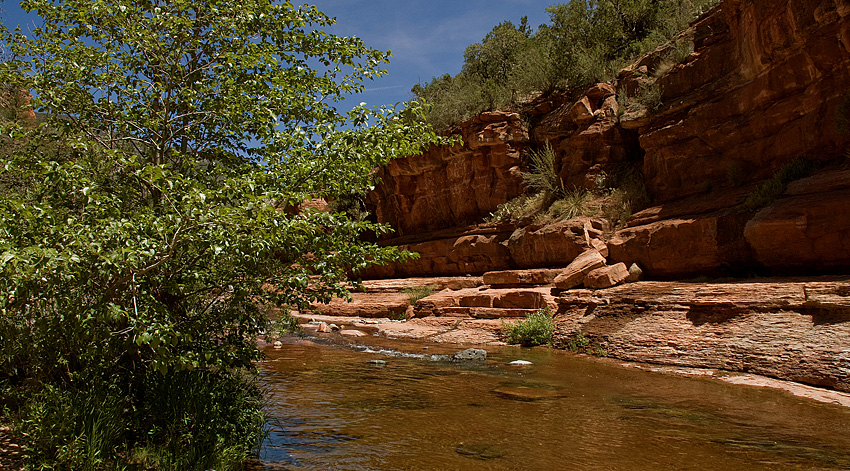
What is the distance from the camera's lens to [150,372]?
4.80 metres

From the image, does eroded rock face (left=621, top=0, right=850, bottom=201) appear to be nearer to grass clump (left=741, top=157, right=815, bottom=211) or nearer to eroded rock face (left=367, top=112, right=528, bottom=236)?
grass clump (left=741, top=157, right=815, bottom=211)

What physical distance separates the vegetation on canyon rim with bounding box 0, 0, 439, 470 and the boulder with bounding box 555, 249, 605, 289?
10.5 meters

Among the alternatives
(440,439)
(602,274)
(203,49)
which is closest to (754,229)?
(602,274)

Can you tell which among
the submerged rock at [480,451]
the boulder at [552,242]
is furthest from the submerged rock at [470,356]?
the boulder at [552,242]

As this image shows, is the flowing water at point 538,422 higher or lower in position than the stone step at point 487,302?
lower

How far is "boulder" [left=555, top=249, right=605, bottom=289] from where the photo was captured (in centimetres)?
1528

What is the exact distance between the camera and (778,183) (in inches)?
488

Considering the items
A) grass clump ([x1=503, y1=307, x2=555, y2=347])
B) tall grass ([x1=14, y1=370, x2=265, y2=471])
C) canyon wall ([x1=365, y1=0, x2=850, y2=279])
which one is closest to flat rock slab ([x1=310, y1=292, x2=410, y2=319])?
canyon wall ([x1=365, y1=0, x2=850, y2=279])

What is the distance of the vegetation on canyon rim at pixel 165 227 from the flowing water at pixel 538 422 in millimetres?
1213

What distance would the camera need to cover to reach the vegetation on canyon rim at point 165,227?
12.0ft

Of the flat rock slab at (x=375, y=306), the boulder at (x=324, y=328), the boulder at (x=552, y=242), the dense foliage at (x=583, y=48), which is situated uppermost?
the dense foliage at (x=583, y=48)

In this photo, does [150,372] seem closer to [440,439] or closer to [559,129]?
[440,439]

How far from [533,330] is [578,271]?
9.20 ft

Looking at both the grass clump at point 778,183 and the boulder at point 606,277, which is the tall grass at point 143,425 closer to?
the boulder at point 606,277
